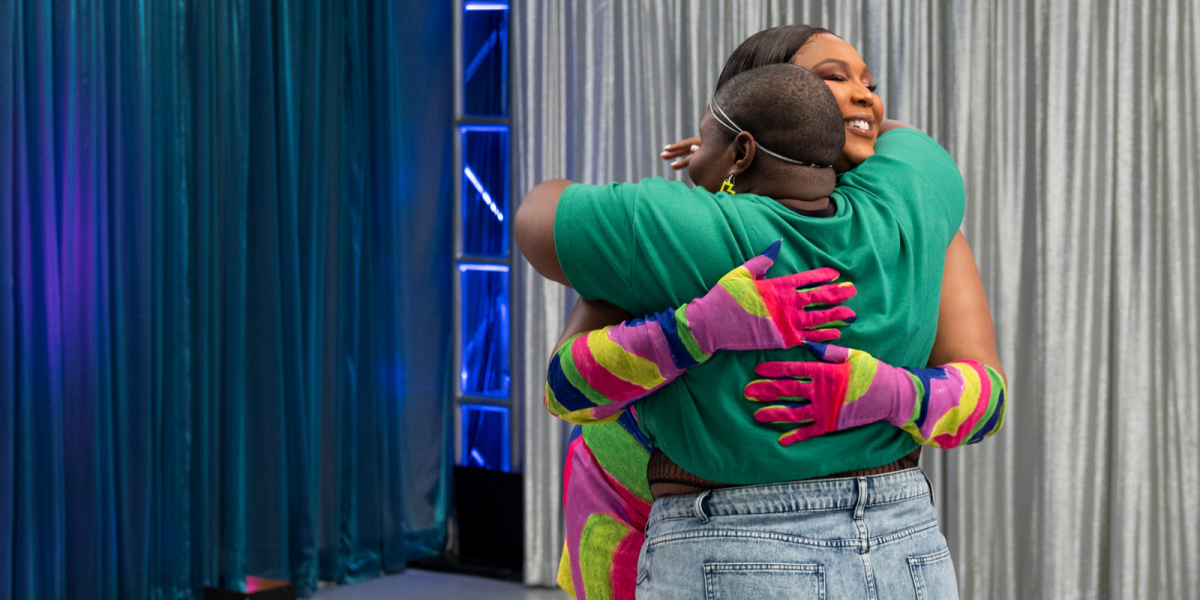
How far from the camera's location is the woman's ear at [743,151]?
39.3 inches

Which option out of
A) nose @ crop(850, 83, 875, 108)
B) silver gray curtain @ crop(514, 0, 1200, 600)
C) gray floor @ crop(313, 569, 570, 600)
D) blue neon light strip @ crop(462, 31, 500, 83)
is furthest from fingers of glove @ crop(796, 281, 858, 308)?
blue neon light strip @ crop(462, 31, 500, 83)

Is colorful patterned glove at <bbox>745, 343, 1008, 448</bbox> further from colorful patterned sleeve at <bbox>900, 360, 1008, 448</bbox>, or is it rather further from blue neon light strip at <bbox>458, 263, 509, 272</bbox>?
blue neon light strip at <bbox>458, 263, 509, 272</bbox>

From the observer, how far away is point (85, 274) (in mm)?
2410

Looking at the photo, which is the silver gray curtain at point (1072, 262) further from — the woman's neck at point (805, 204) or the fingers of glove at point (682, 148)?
the woman's neck at point (805, 204)

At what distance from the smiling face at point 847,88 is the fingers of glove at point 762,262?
320 millimetres

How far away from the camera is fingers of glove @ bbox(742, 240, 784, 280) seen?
2.95 feet

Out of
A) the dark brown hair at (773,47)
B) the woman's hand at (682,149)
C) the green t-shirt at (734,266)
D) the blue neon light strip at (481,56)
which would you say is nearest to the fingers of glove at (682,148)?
the woman's hand at (682,149)

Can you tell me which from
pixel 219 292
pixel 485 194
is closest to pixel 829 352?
pixel 219 292

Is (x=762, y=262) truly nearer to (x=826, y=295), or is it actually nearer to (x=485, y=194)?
(x=826, y=295)

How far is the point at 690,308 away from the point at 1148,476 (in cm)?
229

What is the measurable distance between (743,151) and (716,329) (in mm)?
226

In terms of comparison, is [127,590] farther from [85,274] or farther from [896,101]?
[896,101]

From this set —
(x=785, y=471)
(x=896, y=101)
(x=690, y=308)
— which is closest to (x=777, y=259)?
(x=690, y=308)

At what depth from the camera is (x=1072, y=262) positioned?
266 centimetres
